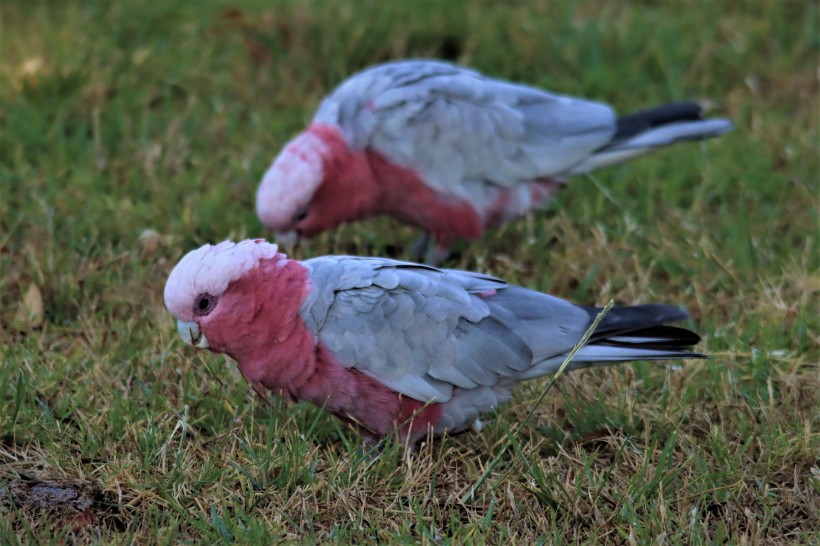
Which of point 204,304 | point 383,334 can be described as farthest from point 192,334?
point 383,334

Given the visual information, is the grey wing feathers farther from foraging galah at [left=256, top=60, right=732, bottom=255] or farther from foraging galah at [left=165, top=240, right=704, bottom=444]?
foraging galah at [left=256, top=60, right=732, bottom=255]

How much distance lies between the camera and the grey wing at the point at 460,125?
184 inches

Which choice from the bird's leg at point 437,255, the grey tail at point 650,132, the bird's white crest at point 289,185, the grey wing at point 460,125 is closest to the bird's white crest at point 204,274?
the bird's white crest at point 289,185

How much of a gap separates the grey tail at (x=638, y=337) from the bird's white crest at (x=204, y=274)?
114cm

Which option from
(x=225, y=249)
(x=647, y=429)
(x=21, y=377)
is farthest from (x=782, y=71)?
(x=21, y=377)

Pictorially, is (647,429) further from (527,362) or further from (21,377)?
(21,377)

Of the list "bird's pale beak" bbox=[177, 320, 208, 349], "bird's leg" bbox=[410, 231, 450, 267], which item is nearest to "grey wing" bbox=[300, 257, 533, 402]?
"bird's pale beak" bbox=[177, 320, 208, 349]

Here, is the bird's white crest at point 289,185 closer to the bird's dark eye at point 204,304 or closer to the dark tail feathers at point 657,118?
the bird's dark eye at point 204,304

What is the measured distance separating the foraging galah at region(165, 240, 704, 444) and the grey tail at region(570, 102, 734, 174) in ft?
5.35

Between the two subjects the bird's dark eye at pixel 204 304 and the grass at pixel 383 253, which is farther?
the bird's dark eye at pixel 204 304

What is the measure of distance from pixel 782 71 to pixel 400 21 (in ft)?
7.48

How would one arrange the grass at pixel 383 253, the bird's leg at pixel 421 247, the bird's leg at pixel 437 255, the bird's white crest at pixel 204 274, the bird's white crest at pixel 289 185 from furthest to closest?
1. the bird's leg at pixel 421 247
2. the bird's leg at pixel 437 255
3. the bird's white crest at pixel 289 185
4. the bird's white crest at pixel 204 274
5. the grass at pixel 383 253

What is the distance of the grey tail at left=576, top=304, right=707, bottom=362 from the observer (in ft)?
11.0

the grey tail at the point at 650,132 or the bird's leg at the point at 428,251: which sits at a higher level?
the grey tail at the point at 650,132
